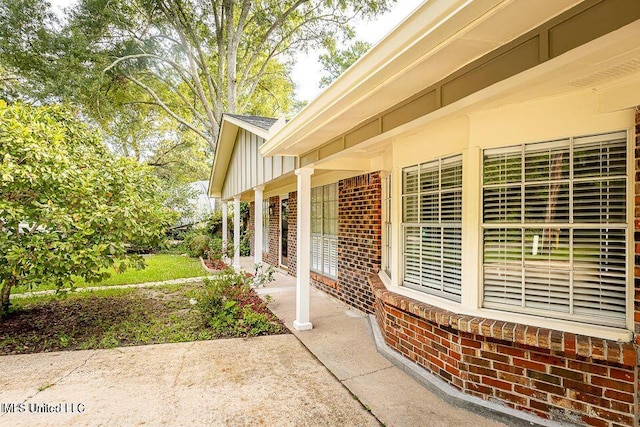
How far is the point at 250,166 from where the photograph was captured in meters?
8.64

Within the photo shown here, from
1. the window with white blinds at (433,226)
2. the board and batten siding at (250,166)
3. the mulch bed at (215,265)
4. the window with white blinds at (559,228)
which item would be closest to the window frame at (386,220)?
the window with white blinds at (433,226)

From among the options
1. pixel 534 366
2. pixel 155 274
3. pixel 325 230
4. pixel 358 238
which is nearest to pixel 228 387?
pixel 534 366

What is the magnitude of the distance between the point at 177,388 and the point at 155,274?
784 cm

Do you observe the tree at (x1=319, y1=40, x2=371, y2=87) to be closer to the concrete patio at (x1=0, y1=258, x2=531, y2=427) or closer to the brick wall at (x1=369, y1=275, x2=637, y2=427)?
the concrete patio at (x1=0, y1=258, x2=531, y2=427)

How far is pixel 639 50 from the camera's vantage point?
192 cm

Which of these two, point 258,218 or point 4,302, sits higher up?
point 258,218

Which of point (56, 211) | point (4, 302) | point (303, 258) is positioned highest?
point (56, 211)

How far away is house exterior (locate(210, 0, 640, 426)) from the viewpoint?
1837mm

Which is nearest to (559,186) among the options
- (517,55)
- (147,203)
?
(517,55)

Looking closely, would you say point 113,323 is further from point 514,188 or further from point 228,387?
point 514,188

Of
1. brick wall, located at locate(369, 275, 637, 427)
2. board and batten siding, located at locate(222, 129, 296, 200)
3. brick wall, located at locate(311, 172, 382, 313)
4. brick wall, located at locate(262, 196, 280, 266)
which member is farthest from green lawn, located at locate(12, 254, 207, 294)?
brick wall, located at locate(369, 275, 637, 427)

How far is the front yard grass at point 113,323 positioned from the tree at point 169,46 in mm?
10523

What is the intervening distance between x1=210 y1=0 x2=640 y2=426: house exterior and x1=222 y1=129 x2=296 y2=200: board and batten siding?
82.0 inches

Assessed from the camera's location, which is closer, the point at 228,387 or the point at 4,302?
the point at 228,387
